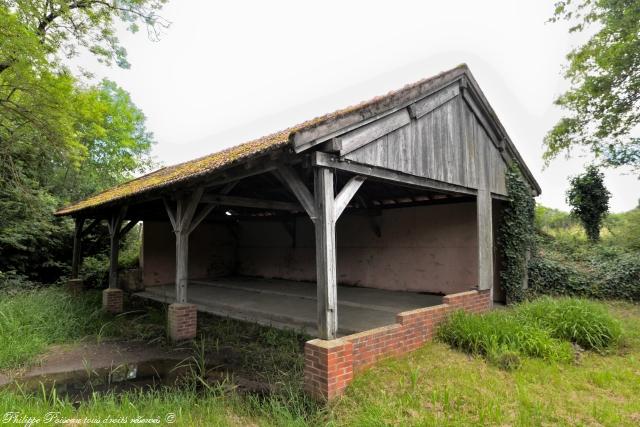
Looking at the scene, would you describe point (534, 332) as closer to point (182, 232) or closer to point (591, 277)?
point (591, 277)

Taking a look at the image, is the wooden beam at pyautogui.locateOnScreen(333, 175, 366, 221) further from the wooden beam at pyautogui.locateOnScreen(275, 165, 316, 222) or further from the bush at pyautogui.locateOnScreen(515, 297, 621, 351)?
the bush at pyautogui.locateOnScreen(515, 297, 621, 351)

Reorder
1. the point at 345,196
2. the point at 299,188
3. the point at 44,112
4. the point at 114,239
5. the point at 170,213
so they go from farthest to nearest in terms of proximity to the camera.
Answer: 1. the point at 114,239
2. the point at 44,112
3. the point at 170,213
4. the point at 345,196
5. the point at 299,188

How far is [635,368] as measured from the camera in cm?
430

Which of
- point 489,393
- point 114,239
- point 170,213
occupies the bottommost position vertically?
point 489,393

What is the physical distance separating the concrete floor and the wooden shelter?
46 centimetres

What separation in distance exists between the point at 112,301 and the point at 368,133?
8051mm

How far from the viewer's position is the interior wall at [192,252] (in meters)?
12.3

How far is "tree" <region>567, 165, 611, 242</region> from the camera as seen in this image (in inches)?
425

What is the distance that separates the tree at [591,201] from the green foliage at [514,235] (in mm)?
4510

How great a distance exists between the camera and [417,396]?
11.8 ft

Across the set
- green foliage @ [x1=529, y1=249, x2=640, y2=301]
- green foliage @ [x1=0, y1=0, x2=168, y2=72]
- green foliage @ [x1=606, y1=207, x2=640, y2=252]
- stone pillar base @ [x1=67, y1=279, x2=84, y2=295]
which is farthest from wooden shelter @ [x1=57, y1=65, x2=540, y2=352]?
green foliage @ [x1=0, y1=0, x2=168, y2=72]

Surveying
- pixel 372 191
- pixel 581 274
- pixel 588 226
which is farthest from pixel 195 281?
pixel 588 226

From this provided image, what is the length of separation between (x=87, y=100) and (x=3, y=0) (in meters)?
2.86

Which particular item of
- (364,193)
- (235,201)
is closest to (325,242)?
(235,201)
